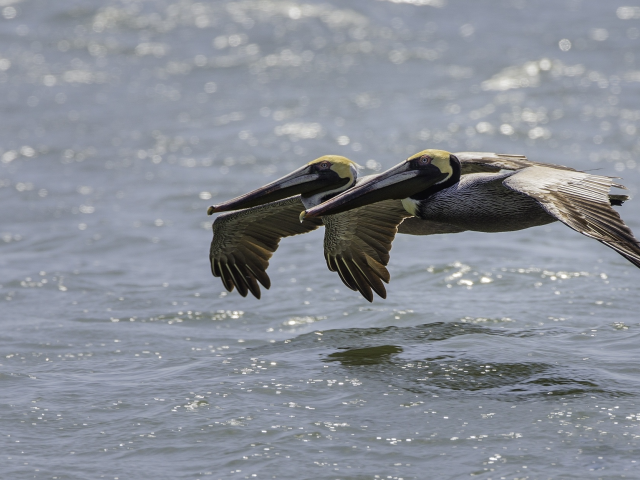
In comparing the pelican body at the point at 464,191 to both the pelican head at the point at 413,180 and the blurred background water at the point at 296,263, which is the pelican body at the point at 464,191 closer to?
the pelican head at the point at 413,180

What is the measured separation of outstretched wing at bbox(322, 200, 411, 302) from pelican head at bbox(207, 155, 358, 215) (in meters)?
0.19

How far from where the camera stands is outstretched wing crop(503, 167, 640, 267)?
464 cm

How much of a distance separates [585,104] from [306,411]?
994 cm

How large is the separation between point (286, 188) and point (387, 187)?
0.87 meters

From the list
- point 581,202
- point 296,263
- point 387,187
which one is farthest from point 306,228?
point 581,202

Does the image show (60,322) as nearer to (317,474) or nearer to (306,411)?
(306,411)

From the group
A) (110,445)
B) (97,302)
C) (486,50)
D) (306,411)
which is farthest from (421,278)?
(486,50)

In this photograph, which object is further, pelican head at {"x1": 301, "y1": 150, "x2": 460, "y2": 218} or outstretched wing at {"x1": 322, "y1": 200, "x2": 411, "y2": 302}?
outstretched wing at {"x1": 322, "y1": 200, "x2": 411, "y2": 302}

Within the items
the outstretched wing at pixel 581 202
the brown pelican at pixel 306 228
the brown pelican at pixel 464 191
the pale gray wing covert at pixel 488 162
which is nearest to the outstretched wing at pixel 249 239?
the brown pelican at pixel 306 228

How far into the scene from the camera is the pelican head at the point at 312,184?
22.4 ft

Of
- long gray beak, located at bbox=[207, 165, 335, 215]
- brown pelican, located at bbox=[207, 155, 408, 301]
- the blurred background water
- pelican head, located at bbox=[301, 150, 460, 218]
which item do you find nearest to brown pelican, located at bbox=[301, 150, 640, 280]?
pelican head, located at bbox=[301, 150, 460, 218]

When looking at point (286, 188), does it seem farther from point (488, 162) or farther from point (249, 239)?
point (488, 162)

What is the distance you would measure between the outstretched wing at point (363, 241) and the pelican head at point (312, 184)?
0.19 metres

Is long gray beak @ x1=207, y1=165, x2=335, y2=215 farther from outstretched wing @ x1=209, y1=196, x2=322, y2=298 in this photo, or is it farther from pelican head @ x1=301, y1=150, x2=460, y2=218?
pelican head @ x1=301, y1=150, x2=460, y2=218
